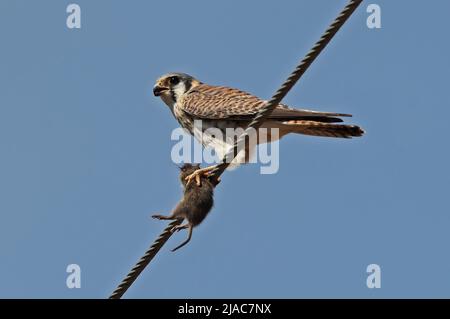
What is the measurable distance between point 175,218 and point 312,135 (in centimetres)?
202

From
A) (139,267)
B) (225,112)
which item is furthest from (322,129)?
(139,267)

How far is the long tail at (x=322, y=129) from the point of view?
767cm

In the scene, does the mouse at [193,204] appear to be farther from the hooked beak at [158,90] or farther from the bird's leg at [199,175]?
the hooked beak at [158,90]

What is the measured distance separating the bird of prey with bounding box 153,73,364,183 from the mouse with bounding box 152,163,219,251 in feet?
0.28

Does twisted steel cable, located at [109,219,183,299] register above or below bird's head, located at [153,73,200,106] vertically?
below

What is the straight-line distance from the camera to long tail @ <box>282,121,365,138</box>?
767 cm

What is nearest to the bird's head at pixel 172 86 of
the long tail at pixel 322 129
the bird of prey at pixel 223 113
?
the bird of prey at pixel 223 113

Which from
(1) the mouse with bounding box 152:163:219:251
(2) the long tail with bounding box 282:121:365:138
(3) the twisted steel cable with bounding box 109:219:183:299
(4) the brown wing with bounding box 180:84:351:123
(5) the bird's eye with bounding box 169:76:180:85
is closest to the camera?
(3) the twisted steel cable with bounding box 109:219:183:299

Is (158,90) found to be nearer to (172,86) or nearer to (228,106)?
(172,86)

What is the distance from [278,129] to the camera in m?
8.12

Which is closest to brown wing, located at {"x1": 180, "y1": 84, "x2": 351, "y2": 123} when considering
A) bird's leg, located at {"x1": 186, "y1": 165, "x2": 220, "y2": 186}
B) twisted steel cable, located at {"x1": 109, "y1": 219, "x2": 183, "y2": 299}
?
bird's leg, located at {"x1": 186, "y1": 165, "x2": 220, "y2": 186}

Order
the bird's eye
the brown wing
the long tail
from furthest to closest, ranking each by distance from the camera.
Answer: the bird's eye → the brown wing → the long tail

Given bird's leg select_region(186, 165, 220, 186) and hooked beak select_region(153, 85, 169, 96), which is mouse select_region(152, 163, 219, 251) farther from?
hooked beak select_region(153, 85, 169, 96)
